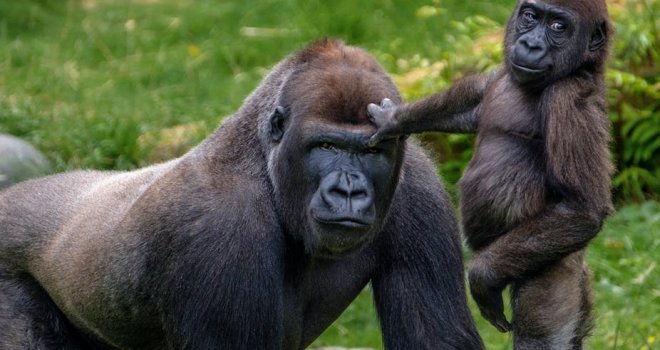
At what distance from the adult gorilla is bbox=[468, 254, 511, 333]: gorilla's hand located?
0.39 m

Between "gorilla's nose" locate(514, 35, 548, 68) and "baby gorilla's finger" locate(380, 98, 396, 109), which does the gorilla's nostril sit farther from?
"gorilla's nose" locate(514, 35, 548, 68)

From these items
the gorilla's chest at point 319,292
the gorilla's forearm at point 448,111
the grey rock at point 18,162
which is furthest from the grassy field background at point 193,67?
the gorilla's forearm at point 448,111

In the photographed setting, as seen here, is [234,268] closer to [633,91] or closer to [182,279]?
[182,279]

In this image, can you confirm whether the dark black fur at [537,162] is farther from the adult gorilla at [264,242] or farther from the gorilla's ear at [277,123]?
the gorilla's ear at [277,123]

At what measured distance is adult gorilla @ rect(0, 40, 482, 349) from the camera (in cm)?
446

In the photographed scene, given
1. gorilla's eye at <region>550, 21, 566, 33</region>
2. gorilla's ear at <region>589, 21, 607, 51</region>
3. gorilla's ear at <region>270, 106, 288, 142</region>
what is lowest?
gorilla's ear at <region>270, 106, 288, 142</region>

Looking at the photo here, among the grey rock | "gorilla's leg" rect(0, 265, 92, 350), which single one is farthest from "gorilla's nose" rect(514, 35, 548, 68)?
the grey rock

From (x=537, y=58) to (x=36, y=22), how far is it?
24.7ft

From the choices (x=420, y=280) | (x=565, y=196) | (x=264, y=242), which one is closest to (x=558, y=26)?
(x=565, y=196)

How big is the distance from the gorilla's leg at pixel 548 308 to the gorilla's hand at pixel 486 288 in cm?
7

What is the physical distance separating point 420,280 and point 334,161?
30.6 inches

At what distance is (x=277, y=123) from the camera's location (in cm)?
462

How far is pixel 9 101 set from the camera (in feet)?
30.2

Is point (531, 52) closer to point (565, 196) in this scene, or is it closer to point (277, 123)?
point (565, 196)
